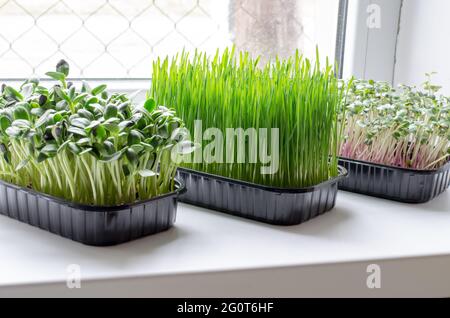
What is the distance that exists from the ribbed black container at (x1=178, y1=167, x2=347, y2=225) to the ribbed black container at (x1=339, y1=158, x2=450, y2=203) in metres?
0.08

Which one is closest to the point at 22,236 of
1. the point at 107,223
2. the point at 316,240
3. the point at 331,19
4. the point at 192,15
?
the point at 107,223

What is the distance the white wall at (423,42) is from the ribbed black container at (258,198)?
416 mm

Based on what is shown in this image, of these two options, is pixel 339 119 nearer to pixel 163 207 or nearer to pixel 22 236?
pixel 163 207

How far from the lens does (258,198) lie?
92 centimetres

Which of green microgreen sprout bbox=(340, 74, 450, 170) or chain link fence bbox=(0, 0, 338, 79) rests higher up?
chain link fence bbox=(0, 0, 338, 79)

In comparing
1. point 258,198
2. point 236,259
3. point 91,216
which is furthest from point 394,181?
point 91,216

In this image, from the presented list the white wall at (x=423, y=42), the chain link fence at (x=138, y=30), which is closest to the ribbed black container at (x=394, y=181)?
the white wall at (x=423, y=42)

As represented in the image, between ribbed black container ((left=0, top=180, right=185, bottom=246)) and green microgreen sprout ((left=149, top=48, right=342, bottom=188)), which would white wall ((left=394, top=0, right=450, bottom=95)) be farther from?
ribbed black container ((left=0, top=180, right=185, bottom=246))

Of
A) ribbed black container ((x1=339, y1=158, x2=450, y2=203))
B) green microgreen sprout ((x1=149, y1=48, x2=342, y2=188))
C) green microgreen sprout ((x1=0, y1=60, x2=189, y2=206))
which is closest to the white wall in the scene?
ribbed black container ((x1=339, y1=158, x2=450, y2=203))

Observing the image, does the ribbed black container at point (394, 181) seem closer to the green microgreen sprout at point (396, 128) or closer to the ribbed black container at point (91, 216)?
the green microgreen sprout at point (396, 128)

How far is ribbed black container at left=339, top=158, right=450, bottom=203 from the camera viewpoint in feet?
3.40

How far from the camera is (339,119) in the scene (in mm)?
1074

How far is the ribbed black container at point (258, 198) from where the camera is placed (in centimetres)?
91

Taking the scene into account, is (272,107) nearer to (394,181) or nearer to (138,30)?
(394,181)
